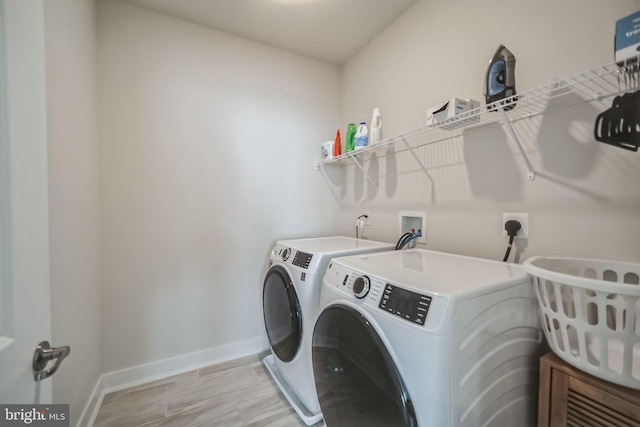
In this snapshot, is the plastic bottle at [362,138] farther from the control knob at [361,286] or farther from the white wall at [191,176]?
the control knob at [361,286]

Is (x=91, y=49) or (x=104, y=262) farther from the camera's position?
(x=104, y=262)

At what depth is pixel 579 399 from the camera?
65 cm

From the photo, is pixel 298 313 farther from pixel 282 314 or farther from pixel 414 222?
pixel 414 222

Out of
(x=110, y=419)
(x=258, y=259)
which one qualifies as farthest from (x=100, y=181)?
(x=110, y=419)

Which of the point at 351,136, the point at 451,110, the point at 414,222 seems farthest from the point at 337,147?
the point at 451,110

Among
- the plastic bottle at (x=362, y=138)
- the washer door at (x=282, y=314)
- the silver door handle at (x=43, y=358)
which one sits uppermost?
the plastic bottle at (x=362, y=138)

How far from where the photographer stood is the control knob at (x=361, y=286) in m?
0.83

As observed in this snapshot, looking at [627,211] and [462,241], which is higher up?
[627,211]

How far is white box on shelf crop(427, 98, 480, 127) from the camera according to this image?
1064 millimetres

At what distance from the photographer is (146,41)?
1621mm

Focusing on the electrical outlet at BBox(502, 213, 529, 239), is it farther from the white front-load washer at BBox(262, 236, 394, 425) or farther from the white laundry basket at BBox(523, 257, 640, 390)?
the white front-load washer at BBox(262, 236, 394, 425)

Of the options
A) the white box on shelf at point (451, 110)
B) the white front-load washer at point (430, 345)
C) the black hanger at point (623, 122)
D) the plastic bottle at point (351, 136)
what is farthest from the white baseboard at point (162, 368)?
the black hanger at point (623, 122)

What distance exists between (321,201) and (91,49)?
5.85ft

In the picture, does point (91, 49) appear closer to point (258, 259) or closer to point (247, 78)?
point (247, 78)
